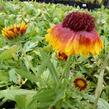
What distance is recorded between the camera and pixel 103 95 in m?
1.40

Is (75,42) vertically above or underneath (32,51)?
above

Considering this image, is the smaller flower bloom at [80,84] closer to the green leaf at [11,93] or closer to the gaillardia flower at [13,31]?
the green leaf at [11,93]

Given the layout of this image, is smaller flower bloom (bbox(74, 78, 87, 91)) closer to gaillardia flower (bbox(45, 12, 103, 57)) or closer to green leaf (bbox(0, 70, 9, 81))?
gaillardia flower (bbox(45, 12, 103, 57))

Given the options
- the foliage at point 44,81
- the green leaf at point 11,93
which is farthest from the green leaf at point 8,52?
the green leaf at point 11,93

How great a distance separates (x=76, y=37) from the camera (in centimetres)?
100

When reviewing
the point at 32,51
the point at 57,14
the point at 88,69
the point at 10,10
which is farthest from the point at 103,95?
the point at 10,10

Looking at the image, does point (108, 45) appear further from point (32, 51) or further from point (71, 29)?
point (71, 29)

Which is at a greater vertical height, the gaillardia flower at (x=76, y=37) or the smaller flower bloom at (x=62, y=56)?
the gaillardia flower at (x=76, y=37)

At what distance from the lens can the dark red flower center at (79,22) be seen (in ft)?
3.41

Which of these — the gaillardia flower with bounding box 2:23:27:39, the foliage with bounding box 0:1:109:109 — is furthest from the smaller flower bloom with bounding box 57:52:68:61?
the gaillardia flower with bounding box 2:23:27:39

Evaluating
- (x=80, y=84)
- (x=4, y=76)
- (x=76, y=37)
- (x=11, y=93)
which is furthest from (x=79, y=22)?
(x=4, y=76)

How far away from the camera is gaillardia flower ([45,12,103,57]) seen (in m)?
1.00

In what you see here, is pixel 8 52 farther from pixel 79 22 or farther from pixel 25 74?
pixel 79 22

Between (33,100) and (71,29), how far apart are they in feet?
0.65
